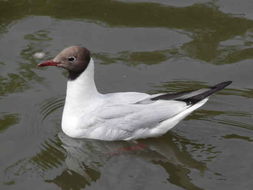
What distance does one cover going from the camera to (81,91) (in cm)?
866

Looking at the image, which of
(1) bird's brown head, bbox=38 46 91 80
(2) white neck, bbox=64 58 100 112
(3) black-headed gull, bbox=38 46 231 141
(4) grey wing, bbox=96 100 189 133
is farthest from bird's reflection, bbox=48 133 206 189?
(1) bird's brown head, bbox=38 46 91 80

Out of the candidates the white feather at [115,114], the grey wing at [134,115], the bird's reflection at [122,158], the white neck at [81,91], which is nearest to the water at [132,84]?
the bird's reflection at [122,158]

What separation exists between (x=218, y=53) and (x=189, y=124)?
214 cm

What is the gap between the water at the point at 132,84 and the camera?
7949mm

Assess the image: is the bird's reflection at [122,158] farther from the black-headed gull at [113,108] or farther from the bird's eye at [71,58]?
the bird's eye at [71,58]

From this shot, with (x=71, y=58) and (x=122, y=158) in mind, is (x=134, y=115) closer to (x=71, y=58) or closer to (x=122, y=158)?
(x=122, y=158)

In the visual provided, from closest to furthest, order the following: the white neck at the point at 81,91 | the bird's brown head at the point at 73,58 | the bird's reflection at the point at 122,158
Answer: the bird's reflection at the point at 122,158 → the bird's brown head at the point at 73,58 → the white neck at the point at 81,91

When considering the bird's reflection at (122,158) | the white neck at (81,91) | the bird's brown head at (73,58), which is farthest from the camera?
the white neck at (81,91)

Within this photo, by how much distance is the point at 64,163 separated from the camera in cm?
823

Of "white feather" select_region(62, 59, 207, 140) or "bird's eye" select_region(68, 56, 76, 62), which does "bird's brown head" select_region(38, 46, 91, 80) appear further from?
"white feather" select_region(62, 59, 207, 140)

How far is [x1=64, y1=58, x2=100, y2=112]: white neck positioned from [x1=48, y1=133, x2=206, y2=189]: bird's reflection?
46 centimetres

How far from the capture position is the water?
7949mm

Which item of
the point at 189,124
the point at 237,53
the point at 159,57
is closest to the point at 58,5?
the point at 159,57

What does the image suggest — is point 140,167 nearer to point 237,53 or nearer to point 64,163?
point 64,163
